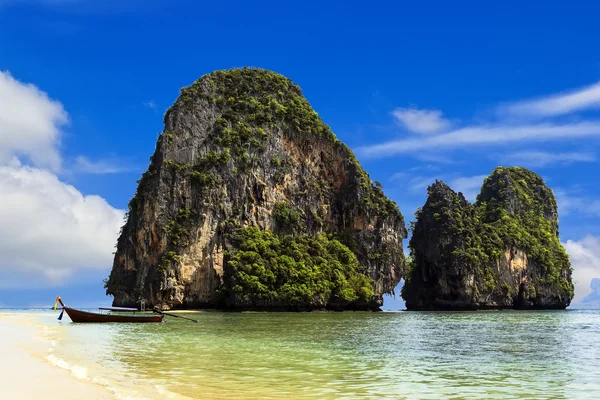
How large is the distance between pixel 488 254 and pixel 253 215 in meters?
39.5

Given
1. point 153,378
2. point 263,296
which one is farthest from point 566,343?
point 263,296

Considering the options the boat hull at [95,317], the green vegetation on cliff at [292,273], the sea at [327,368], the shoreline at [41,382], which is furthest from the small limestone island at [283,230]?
the shoreline at [41,382]

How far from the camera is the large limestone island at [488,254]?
79000 millimetres

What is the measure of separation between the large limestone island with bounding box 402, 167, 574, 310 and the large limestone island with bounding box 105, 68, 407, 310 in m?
6.83

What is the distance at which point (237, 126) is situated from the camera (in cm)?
7138

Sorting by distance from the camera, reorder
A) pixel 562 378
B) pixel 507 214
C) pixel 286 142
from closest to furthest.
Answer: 1. pixel 562 378
2. pixel 286 142
3. pixel 507 214

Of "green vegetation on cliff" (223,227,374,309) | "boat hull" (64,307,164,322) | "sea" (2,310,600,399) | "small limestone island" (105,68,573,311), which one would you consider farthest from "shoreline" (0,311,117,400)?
"small limestone island" (105,68,573,311)

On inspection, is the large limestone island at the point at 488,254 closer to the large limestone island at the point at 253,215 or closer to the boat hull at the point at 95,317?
the large limestone island at the point at 253,215

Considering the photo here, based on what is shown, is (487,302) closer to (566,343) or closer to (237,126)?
(237,126)

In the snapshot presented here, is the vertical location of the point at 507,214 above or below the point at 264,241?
above

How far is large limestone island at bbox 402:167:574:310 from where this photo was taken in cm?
7900

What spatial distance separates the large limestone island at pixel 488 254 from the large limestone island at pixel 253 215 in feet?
22.4

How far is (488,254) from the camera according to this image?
85.1 meters

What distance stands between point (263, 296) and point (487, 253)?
1659 inches
